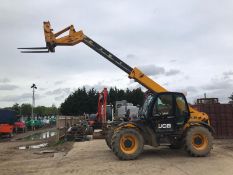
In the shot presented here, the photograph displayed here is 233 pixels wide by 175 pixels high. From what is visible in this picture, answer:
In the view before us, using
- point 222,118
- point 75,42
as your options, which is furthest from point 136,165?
point 222,118

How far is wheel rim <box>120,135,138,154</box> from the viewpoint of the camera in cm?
1599

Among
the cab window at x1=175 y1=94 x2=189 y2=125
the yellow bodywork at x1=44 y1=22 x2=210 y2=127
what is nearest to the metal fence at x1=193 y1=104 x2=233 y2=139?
the yellow bodywork at x1=44 y1=22 x2=210 y2=127

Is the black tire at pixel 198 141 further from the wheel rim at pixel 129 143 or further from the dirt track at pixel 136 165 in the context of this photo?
the wheel rim at pixel 129 143

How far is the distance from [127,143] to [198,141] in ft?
9.03

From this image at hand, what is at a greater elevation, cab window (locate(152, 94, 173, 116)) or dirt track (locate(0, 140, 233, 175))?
cab window (locate(152, 94, 173, 116))

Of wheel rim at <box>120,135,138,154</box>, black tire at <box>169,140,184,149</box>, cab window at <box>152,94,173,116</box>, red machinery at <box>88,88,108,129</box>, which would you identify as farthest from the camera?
red machinery at <box>88,88,108,129</box>

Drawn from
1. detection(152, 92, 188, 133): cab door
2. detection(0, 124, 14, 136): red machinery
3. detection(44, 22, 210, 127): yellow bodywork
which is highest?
detection(44, 22, 210, 127): yellow bodywork

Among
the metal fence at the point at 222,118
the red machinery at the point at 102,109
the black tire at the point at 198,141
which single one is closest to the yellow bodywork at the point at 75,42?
the black tire at the point at 198,141

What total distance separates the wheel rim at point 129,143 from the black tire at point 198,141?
6.46 feet

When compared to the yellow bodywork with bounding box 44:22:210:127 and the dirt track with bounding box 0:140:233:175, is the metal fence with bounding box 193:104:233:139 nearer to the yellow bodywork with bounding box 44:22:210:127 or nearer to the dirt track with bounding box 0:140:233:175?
the dirt track with bounding box 0:140:233:175

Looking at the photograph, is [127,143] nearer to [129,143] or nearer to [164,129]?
[129,143]

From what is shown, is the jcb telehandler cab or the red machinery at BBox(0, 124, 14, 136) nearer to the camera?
the jcb telehandler cab

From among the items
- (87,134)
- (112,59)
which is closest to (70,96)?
(87,134)

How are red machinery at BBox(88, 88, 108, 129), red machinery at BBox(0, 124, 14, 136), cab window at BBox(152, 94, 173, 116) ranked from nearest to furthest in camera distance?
cab window at BBox(152, 94, 173, 116) → red machinery at BBox(88, 88, 108, 129) → red machinery at BBox(0, 124, 14, 136)
